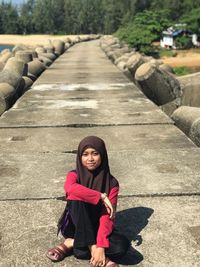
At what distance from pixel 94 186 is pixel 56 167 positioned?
8.19 ft

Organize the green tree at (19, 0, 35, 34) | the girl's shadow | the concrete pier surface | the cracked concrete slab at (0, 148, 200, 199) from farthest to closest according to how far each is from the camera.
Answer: the green tree at (19, 0, 35, 34) → the cracked concrete slab at (0, 148, 200, 199) → the concrete pier surface → the girl's shadow

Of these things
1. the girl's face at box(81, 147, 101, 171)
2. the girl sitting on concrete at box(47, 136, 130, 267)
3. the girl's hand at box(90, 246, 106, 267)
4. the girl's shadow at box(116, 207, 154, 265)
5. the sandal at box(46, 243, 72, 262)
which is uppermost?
the girl's face at box(81, 147, 101, 171)

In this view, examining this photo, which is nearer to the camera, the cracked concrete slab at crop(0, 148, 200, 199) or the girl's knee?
the girl's knee

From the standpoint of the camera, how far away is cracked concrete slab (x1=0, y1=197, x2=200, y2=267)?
390cm

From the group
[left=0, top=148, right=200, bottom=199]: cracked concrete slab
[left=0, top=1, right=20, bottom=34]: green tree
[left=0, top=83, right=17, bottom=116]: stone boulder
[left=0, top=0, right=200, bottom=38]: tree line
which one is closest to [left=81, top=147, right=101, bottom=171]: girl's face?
[left=0, top=148, right=200, bottom=199]: cracked concrete slab

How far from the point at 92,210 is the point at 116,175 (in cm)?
213

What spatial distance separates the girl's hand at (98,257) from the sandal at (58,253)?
34 centimetres

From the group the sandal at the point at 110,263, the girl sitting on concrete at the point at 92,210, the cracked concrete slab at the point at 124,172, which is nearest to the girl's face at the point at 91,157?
the girl sitting on concrete at the point at 92,210

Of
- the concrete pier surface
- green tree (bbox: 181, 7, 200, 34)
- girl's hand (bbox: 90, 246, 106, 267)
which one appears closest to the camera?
girl's hand (bbox: 90, 246, 106, 267)

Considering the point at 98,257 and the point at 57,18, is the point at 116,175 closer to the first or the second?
the point at 98,257

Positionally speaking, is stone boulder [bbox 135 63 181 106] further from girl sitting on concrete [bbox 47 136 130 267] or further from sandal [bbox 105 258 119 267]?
sandal [bbox 105 258 119 267]

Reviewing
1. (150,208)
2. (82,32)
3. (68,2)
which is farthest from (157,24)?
(68,2)

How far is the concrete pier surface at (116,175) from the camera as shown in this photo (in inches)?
162

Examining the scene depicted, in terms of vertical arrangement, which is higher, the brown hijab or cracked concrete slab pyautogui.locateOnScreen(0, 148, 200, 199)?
the brown hijab
